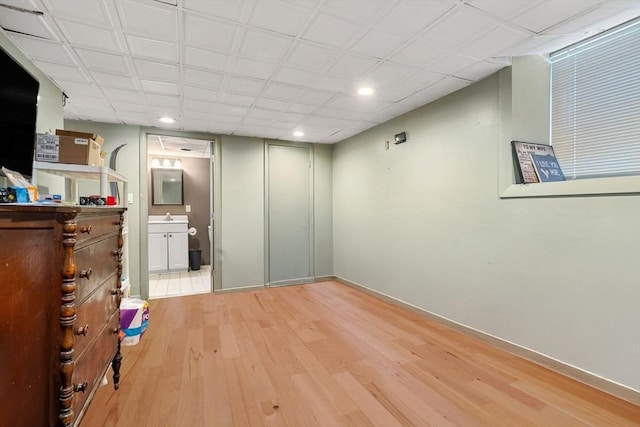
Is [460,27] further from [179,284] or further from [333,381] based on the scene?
[179,284]

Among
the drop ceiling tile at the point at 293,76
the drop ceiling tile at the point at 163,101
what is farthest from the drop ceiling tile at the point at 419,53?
the drop ceiling tile at the point at 163,101

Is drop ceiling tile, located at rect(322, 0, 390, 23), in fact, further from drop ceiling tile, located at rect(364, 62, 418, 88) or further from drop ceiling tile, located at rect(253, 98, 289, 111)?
drop ceiling tile, located at rect(253, 98, 289, 111)

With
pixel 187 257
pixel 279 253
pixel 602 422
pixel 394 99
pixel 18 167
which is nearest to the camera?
pixel 602 422

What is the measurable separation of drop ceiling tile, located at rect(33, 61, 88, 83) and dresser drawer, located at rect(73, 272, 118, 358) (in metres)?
1.79

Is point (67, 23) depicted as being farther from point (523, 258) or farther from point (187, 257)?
point (187, 257)

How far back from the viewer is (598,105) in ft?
7.04

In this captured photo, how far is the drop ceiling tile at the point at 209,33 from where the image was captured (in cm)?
175

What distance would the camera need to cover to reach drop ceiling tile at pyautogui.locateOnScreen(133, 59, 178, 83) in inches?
88.3

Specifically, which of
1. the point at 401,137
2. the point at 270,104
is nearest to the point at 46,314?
the point at 270,104

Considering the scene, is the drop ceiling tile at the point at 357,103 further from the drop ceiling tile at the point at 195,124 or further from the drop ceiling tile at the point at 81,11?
the drop ceiling tile at the point at 81,11

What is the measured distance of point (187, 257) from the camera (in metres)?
5.73

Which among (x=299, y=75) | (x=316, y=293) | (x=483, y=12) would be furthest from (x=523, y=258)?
(x=316, y=293)

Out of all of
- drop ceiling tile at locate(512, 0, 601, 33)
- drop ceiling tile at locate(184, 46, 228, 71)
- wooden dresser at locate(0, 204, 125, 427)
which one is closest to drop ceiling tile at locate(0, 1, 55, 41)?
drop ceiling tile at locate(184, 46, 228, 71)

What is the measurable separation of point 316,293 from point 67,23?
3.77 metres
